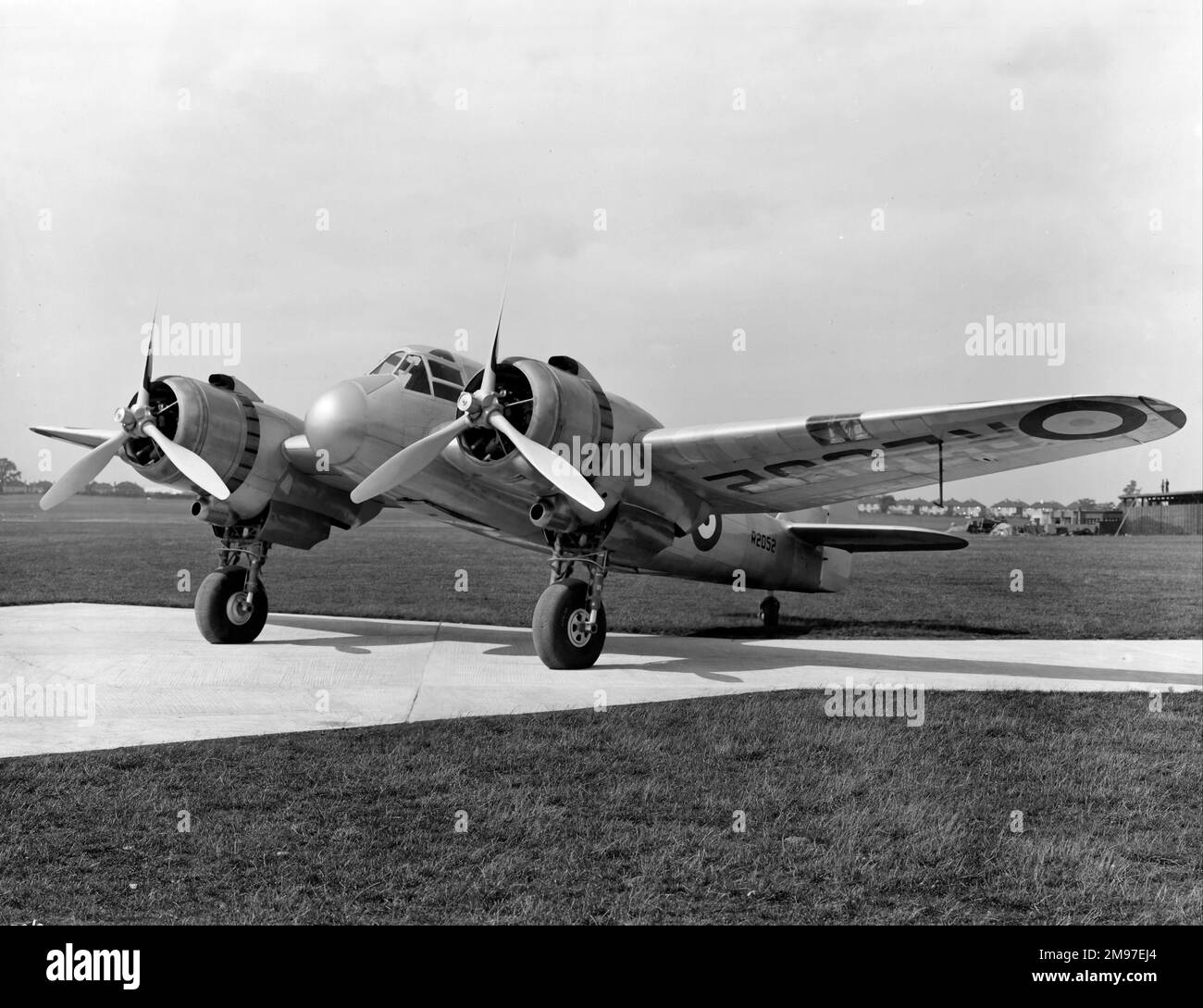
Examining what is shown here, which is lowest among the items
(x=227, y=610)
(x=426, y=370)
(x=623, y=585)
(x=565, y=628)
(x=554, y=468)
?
(x=565, y=628)

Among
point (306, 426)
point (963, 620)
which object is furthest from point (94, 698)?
point (963, 620)

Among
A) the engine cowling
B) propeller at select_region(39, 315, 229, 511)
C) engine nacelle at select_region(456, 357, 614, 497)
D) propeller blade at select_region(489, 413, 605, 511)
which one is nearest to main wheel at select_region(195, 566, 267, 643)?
the engine cowling

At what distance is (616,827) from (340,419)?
7156 mm

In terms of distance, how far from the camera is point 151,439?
13086 millimetres

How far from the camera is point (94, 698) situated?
31.0 feet

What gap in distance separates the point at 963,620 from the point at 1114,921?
16.1 metres

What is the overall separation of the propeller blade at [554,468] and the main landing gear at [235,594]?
5.44m

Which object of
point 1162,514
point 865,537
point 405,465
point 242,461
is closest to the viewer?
point 405,465

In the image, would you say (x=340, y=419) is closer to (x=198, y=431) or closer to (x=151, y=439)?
(x=198, y=431)

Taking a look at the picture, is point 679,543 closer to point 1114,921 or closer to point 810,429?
point 810,429

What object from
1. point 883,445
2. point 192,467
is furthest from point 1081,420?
point 192,467

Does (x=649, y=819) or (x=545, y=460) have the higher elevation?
(x=545, y=460)

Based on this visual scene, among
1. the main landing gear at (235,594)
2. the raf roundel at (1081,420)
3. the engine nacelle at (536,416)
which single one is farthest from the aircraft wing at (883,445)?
the main landing gear at (235,594)

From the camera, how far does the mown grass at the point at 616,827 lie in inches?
188
